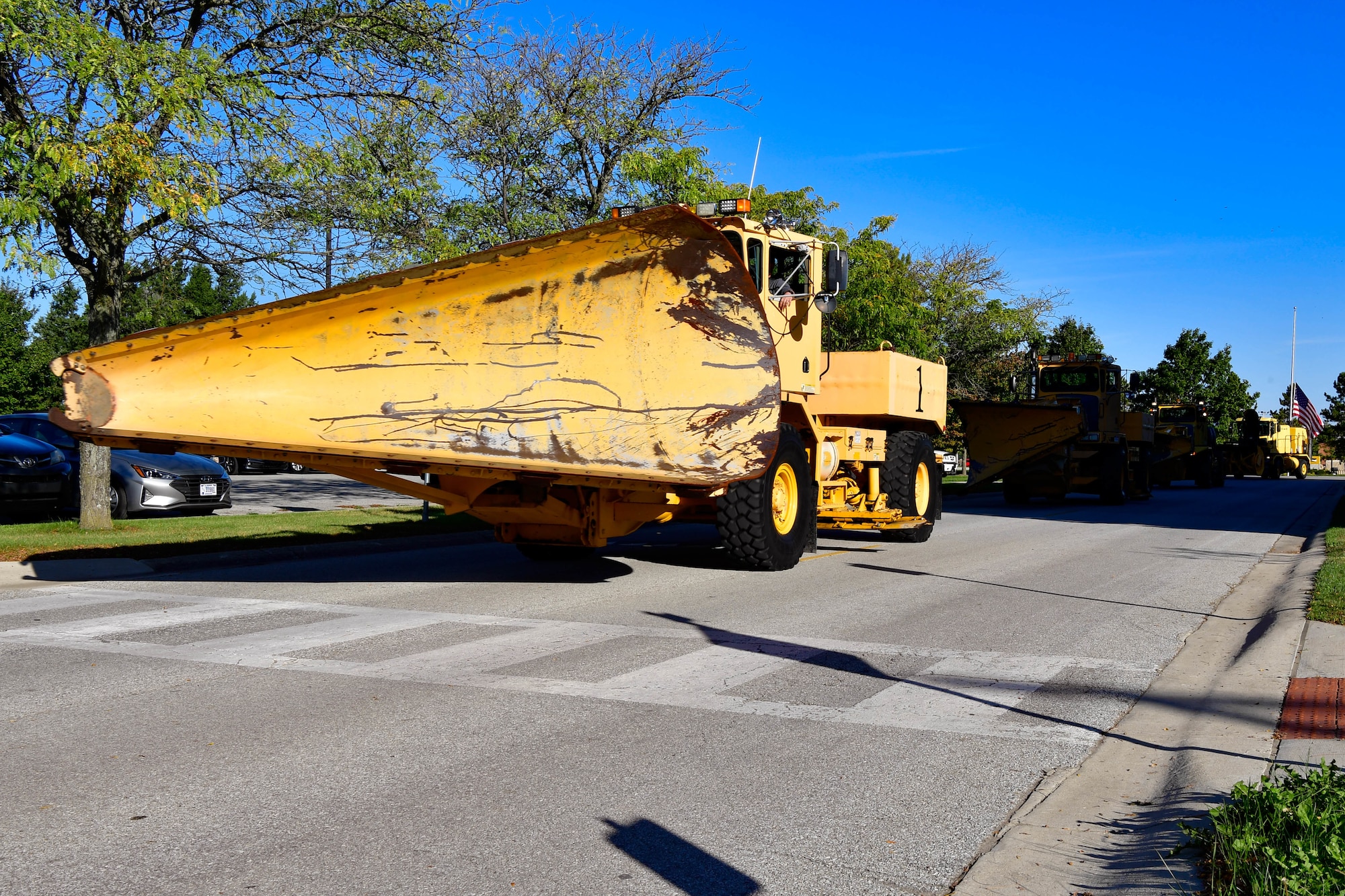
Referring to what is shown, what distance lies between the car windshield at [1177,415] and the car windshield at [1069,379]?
1257cm

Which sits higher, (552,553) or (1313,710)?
(552,553)

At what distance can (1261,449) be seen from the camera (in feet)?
174

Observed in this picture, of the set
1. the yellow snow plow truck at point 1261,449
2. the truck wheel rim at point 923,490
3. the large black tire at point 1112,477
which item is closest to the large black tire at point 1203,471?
the yellow snow plow truck at point 1261,449

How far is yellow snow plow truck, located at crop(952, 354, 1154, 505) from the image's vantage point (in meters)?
24.1

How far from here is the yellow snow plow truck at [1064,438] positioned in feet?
78.9

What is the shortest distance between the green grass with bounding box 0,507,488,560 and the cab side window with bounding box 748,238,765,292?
5901 mm

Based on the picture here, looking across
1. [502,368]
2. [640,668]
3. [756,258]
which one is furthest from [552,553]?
[640,668]

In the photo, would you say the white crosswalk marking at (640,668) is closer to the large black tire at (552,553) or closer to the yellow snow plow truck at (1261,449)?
the large black tire at (552,553)

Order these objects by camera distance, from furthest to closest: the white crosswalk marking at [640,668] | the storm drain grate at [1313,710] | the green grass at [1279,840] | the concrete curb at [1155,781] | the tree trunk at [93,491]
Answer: the tree trunk at [93,491]
the white crosswalk marking at [640,668]
the storm drain grate at [1313,710]
the concrete curb at [1155,781]
the green grass at [1279,840]

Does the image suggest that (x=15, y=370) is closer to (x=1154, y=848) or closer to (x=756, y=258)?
(x=756, y=258)

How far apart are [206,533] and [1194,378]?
59066 millimetres

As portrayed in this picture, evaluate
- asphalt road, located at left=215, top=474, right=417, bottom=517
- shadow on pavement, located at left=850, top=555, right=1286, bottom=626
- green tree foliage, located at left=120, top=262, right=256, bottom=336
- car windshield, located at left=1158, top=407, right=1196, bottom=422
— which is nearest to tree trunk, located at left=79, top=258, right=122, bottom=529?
green tree foliage, located at left=120, top=262, right=256, bottom=336

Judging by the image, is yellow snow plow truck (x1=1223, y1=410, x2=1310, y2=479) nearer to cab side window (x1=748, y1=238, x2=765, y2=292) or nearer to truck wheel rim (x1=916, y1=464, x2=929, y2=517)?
truck wheel rim (x1=916, y1=464, x2=929, y2=517)

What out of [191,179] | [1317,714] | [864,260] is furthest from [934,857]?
[864,260]
